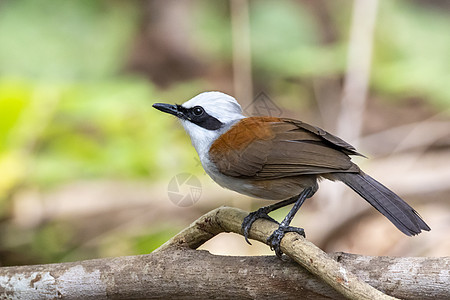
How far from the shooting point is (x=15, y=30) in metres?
6.56

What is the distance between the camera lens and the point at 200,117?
2.77 m

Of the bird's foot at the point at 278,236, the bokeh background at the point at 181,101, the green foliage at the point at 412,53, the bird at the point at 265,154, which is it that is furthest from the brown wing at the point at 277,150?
the green foliage at the point at 412,53

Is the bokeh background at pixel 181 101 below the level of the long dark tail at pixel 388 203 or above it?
above

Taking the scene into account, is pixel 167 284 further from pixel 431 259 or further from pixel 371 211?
pixel 371 211

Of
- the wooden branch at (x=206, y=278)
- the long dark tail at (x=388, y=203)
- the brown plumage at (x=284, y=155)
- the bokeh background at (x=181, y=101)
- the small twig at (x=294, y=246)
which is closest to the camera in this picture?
the small twig at (x=294, y=246)

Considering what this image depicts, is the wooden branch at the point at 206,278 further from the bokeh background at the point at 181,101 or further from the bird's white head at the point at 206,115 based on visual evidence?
the bokeh background at the point at 181,101

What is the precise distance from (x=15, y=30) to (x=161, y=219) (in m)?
2.80

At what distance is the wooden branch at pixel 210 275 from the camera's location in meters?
2.12

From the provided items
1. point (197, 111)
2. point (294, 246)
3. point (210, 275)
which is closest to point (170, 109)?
point (197, 111)

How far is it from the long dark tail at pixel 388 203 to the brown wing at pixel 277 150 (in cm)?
5

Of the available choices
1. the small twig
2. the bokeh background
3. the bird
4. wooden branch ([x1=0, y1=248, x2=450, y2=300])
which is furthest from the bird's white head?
the bokeh background

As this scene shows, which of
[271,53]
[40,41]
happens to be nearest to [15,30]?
[40,41]

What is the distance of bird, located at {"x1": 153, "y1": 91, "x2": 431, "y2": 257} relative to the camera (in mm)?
2541

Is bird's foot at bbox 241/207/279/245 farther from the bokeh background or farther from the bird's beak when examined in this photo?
the bokeh background
